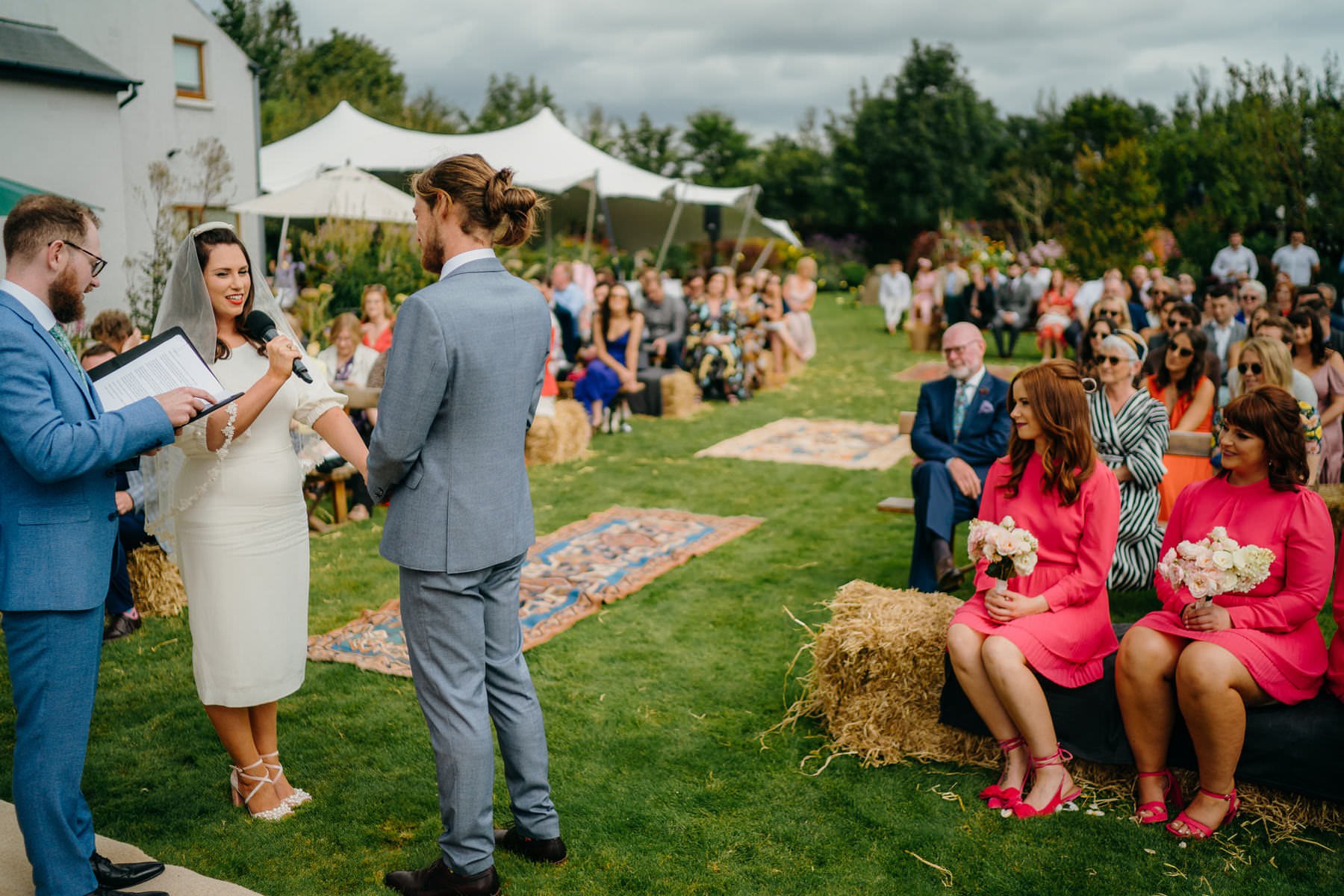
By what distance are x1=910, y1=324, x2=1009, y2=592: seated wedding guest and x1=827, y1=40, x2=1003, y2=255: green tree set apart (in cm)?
3894

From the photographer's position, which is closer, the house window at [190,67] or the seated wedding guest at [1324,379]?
the seated wedding guest at [1324,379]

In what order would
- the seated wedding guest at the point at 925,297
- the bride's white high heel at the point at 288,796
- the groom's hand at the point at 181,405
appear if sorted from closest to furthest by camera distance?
the groom's hand at the point at 181,405
the bride's white high heel at the point at 288,796
the seated wedding guest at the point at 925,297

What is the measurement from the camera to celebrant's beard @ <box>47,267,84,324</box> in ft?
9.73

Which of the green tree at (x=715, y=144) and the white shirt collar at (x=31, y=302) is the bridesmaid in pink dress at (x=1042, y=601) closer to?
the white shirt collar at (x=31, y=302)

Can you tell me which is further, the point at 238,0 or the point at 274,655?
the point at 238,0

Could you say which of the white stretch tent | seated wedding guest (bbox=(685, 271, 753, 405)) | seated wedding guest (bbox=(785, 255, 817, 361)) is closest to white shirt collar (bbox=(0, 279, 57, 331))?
seated wedding guest (bbox=(685, 271, 753, 405))

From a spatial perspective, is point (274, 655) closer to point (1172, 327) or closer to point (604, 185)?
point (1172, 327)

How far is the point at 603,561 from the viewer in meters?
7.05

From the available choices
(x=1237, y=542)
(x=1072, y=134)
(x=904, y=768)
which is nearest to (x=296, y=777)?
(x=904, y=768)

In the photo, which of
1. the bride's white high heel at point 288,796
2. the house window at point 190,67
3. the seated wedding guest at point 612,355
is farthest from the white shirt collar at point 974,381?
the house window at point 190,67

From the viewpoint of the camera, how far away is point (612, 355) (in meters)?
12.8

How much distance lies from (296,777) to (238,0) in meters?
47.9

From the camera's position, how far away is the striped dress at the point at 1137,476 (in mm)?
5672

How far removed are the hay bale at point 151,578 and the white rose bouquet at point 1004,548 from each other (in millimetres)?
4439
